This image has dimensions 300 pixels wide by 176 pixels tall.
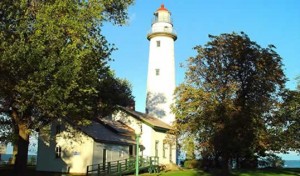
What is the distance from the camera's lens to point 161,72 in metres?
45.3

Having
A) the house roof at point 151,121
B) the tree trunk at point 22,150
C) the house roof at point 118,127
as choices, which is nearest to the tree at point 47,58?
the tree trunk at point 22,150

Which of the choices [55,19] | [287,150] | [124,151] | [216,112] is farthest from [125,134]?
[55,19]

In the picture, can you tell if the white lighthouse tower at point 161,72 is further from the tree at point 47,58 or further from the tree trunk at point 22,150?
the tree trunk at point 22,150

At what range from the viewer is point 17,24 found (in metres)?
22.6

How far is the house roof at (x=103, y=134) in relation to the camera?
3338cm

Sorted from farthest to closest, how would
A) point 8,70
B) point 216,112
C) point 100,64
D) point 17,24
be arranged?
point 216,112 → point 100,64 → point 17,24 → point 8,70

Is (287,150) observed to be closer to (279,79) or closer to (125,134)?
(279,79)

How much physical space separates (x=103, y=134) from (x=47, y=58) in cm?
1502

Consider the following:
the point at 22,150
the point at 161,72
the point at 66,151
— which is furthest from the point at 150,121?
the point at 22,150

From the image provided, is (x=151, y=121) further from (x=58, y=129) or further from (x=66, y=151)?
(x=66, y=151)

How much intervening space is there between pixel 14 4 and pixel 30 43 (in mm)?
2526

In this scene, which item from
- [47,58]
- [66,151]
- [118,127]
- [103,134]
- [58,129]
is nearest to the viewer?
[47,58]

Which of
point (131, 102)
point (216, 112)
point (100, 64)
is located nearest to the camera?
point (100, 64)

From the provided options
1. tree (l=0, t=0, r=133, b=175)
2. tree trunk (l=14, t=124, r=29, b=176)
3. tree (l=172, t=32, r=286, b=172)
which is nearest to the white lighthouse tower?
tree (l=172, t=32, r=286, b=172)
